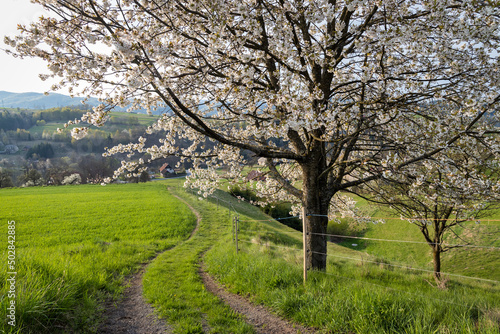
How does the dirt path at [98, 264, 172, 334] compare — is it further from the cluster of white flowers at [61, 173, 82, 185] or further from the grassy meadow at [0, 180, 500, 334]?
the cluster of white flowers at [61, 173, 82, 185]

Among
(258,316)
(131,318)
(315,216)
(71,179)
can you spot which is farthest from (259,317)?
(71,179)

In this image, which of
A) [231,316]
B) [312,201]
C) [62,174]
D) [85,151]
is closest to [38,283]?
[231,316]

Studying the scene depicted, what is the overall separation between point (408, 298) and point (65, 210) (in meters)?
26.1

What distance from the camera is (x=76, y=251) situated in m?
8.52

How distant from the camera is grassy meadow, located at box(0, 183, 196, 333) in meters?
4.24

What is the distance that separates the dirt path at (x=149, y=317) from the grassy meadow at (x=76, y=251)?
12.5 inches

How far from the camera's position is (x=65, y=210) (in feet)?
74.1

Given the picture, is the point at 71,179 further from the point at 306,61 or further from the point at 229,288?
the point at 306,61

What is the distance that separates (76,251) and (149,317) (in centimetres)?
483

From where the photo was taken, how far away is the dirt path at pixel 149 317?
479 cm

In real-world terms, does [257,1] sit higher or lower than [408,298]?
higher

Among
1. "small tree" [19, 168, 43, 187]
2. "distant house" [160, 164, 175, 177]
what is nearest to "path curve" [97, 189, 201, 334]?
"small tree" [19, 168, 43, 187]

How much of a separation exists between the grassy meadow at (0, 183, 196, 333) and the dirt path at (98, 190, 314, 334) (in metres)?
0.32

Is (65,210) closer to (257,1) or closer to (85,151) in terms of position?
(257,1)
